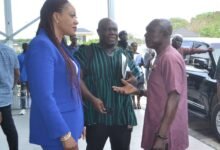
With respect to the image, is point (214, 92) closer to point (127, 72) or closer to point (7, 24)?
point (127, 72)

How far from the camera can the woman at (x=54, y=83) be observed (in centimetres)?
193

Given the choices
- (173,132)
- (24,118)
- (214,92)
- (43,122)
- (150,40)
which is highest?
(150,40)

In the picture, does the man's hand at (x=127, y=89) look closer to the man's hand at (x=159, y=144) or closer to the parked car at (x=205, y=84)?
the man's hand at (x=159, y=144)

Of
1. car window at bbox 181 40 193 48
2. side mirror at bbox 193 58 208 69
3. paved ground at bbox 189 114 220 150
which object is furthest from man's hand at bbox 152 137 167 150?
car window at bbox 181 40 193 48

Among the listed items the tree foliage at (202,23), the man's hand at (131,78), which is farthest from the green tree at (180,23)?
the man's hand at (131,78)

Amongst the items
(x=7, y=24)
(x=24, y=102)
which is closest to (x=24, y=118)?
(x=24, y=102)

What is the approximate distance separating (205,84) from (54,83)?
4541 millimetres

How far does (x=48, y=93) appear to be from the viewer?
1.92m

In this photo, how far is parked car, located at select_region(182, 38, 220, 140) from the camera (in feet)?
18.9

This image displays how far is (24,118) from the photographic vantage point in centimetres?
716

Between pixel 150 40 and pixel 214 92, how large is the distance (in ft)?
12.2

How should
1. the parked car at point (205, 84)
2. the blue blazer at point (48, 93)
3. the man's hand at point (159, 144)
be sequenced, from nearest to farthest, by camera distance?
1. the blue blazer at point (48, 93)
2. the man's hand at point (159, 144)
3. the parked car at point (205, 84)

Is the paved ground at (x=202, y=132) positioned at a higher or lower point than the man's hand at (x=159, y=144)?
lower

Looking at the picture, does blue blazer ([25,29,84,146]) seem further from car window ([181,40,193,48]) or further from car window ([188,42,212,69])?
car window ([181,40,193,48])
